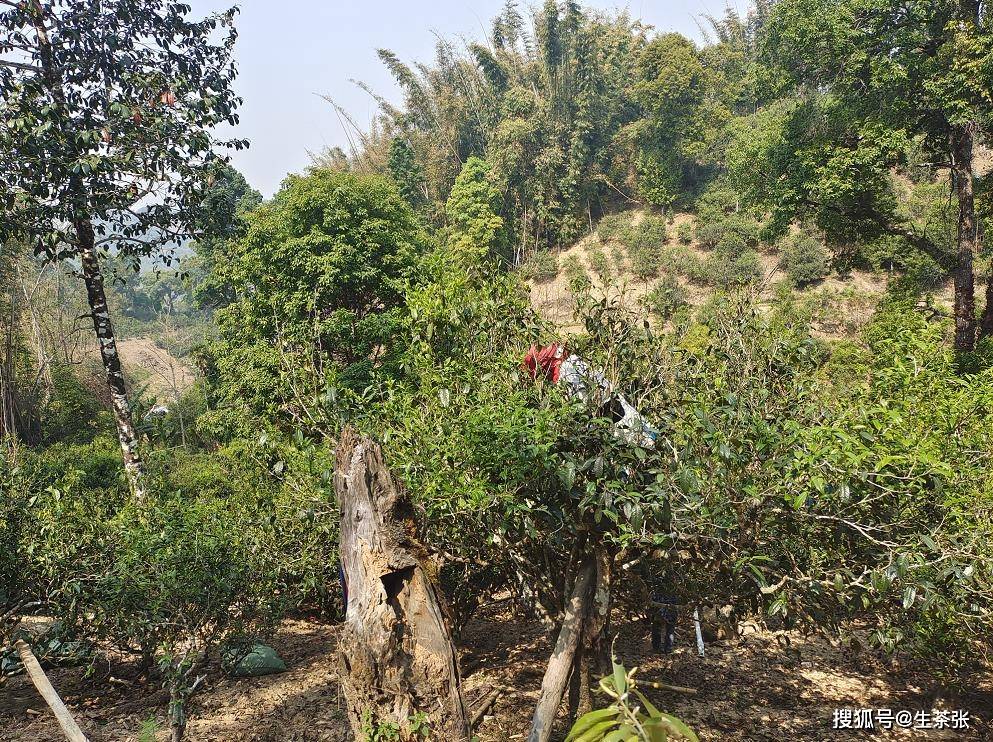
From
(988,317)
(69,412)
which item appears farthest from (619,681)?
(69,412)

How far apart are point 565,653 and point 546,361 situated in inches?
64.1

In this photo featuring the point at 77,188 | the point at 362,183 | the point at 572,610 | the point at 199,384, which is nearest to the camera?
the point at 572,610

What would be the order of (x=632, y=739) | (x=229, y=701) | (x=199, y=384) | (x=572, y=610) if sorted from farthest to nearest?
(x=199, y=384) < (x=229, y=701) < (x=572, y=610) < (x=632, y=739)

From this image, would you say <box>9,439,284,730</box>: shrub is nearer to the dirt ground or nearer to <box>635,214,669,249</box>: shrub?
the dirt ground

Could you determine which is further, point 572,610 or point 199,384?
point 199,384

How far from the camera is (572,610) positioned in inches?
143

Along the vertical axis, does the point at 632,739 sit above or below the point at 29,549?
below

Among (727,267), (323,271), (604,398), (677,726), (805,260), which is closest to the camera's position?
(677,726)

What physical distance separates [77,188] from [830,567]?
7.24 m

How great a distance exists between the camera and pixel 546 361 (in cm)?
370

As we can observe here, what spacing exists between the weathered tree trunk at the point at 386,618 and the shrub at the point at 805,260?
84.2 ft

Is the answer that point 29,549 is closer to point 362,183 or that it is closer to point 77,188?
point 77,188

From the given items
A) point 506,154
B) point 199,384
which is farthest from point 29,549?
point 506,154

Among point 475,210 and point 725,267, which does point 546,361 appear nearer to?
point 725,267
